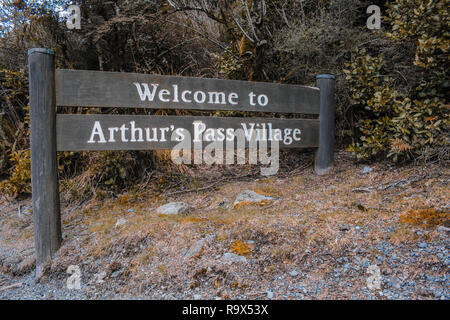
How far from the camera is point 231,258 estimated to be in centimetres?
249

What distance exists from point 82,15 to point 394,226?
524 cm

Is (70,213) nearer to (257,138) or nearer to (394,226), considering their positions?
(257,138)

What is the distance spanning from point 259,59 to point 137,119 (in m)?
2.73

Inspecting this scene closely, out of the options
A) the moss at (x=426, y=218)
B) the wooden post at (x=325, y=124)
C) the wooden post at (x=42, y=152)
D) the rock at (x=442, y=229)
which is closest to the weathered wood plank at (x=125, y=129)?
the wooden post at (x=42, y=152)

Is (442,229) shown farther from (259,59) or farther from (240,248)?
(259,59)

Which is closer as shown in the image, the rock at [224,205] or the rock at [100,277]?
the rock at [100,277]

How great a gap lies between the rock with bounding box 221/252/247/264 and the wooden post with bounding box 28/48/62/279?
1698 millimetres

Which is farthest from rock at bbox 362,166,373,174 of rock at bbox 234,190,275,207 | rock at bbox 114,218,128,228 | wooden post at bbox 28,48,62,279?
wooden post at bbox 28,48,62,279

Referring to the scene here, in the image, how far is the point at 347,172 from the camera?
441cm

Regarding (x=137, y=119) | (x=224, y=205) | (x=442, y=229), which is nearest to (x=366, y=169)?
(x=442, y=229)

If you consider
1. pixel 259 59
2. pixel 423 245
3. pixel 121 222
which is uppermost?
pixel 259 59

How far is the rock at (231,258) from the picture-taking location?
96.7 inches

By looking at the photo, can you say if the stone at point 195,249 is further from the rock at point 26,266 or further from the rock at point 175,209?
the rock at point 26,266
